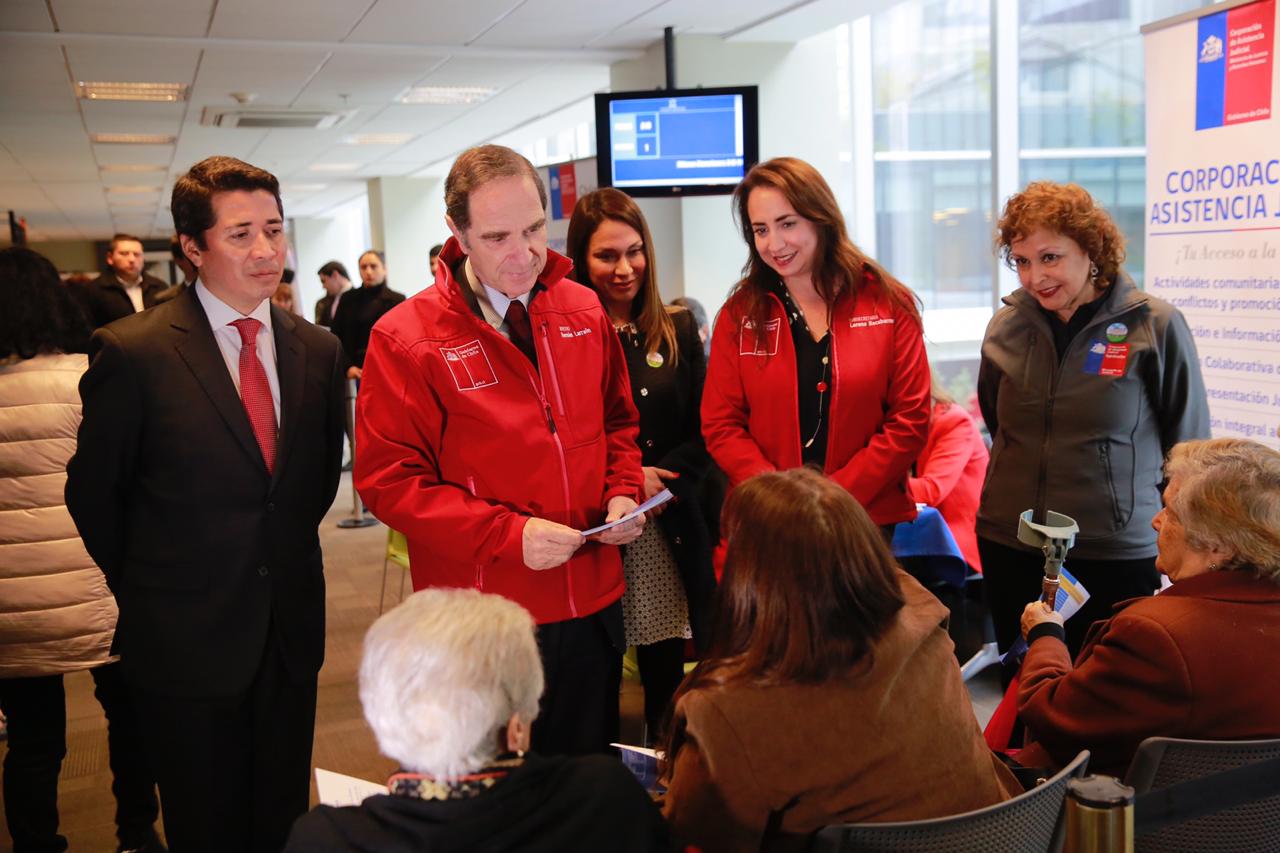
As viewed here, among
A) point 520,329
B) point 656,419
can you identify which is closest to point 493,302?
point 520,329

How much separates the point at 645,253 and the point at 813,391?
62cm

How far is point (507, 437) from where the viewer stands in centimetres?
204

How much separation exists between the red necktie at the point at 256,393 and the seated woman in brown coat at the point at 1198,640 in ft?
4.82

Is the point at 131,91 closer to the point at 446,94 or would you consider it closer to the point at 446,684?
the point at 446,94

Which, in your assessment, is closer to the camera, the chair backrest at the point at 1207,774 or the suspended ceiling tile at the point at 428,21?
the chair backrest at the point at 1207,774

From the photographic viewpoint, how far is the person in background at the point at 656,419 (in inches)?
106

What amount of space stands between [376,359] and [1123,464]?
5.88 feet

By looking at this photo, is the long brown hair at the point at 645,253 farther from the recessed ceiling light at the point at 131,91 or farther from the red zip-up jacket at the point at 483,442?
the recessed ceiling light at the point at 131,91

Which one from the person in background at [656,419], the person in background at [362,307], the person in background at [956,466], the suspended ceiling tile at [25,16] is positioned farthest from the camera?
the person in background at [362,307]

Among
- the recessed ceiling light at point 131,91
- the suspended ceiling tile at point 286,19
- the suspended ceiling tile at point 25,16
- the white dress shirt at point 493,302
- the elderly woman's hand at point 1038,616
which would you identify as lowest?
the elderly woman's hand at point 1038,616

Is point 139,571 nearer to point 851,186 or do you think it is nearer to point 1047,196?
point 1047,196

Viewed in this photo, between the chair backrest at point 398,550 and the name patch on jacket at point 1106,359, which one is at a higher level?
the name patch on jacket at point 1106,359

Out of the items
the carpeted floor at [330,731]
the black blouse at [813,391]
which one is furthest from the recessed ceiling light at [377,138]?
the black blouse at [813,391]

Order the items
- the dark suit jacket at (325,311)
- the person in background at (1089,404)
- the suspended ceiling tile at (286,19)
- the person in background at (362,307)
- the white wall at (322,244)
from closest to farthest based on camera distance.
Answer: the person in background at (1089,404)
the suspended ceiling tile at (286,19)
the person in background at (362,307)
the dark suit jacket at (325,311)
the white wall at (322,244)
